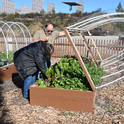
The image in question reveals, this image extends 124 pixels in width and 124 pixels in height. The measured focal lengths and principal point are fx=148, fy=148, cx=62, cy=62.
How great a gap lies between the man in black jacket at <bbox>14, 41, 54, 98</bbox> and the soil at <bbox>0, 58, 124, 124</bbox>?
0.67 m

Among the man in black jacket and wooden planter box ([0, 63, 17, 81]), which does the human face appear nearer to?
the man in black jacket

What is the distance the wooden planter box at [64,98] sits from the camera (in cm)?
278

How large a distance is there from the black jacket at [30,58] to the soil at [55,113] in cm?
68

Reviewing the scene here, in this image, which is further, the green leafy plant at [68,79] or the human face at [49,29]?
the human face at [49,29]

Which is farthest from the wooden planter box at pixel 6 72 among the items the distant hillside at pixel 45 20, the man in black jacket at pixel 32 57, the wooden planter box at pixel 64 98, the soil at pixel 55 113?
the distant hillside at pixel 45 20

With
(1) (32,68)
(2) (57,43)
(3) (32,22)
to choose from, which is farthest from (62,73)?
(3) (32,22)

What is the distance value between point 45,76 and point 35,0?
52698 mm

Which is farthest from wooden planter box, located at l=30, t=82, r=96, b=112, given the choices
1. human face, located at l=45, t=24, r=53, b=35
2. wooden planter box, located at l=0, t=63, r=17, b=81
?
wooden planter box, located at l=0, t=63, r=17, b=81

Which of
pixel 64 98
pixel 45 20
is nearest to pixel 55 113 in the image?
pixel 64 98

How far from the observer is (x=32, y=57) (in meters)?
3.07

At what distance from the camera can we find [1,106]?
10.2 ft

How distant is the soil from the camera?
2580 mm

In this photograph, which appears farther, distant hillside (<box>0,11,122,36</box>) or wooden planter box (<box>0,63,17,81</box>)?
distant hillside (<box>0,11,122,36</box>)

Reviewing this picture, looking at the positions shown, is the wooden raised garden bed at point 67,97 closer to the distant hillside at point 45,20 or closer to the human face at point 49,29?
the human face at point 49,29
